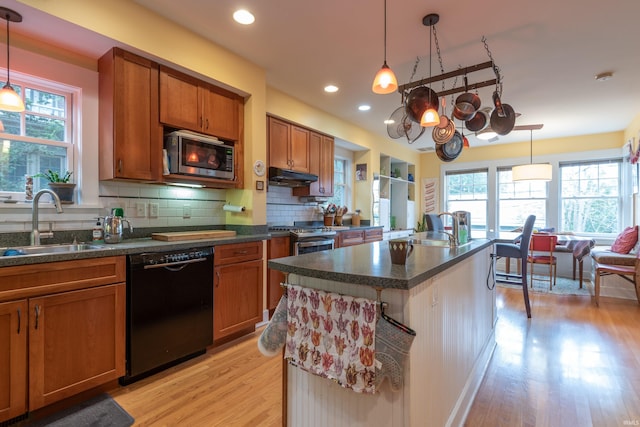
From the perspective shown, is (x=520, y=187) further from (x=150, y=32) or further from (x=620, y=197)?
(x=150, y=32)

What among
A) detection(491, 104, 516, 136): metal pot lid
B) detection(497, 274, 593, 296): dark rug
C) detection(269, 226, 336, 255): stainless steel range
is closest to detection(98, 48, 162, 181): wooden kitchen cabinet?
detection(269, 226, 336, 255): stainless steel range

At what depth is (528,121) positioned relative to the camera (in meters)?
4.88

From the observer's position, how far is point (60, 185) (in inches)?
85.1

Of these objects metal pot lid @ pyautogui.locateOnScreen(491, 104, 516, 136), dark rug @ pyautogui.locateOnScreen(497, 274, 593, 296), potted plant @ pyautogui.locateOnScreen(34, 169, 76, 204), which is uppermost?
metal pot lid @ pyautogui.locateOnScreen(491, 104, 516, 136)

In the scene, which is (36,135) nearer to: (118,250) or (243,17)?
(118,250)

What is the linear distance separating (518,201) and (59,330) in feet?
23.4

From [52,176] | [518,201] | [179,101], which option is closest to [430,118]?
[179,101]

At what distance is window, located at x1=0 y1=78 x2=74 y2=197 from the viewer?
2.07 metres

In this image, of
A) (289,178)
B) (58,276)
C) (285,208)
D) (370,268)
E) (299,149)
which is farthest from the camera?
(285,208)

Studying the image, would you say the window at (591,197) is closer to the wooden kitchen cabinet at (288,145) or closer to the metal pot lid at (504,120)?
the metal pot lid at (504,120)

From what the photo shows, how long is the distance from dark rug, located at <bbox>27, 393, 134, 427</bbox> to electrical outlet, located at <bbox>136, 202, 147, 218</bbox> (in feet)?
4.42

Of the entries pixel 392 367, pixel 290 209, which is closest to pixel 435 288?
pixel 392 367

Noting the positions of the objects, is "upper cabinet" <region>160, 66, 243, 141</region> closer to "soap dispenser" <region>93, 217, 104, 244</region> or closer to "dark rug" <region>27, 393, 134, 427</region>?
"soap dispenser" <region>93, 217, 104, 244</region>

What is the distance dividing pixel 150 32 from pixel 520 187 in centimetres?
665
